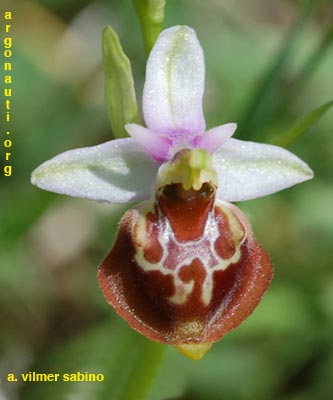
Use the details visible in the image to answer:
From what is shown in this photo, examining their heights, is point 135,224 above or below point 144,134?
below

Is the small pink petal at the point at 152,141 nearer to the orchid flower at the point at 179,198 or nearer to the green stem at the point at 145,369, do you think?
the orchid flower at the point at 179,198

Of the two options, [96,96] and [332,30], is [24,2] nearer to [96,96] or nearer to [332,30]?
[96,96]

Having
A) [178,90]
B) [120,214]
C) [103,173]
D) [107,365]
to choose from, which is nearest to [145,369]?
[107,365]

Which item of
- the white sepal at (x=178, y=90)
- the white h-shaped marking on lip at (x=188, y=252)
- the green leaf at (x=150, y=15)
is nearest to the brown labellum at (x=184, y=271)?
the white h-shaped marking on lip at (x=188, y=252)

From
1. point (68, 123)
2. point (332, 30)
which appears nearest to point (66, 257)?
point (68, 123)

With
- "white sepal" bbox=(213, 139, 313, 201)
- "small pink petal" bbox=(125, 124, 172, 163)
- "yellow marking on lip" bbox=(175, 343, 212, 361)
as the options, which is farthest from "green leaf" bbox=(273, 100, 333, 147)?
"yellow marking on lip" bbox=(175, 343, 212, 361)

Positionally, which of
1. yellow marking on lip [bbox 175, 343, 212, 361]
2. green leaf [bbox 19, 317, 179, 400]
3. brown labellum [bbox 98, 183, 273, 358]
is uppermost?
brown labellum [bbox 98, 183, 273, 358]

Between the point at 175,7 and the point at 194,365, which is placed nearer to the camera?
the point at 194,365

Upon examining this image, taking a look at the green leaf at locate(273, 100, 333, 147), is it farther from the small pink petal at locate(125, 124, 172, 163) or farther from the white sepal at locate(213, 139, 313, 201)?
the small pink petal at locate(125, 124, 172, 163)

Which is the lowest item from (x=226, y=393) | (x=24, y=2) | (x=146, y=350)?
(x=226, y=393)
